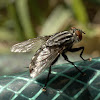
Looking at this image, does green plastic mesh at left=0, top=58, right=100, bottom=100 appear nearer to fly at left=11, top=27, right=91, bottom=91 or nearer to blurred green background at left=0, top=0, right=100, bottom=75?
fly at left=11, top=27, right=91, bottom=91

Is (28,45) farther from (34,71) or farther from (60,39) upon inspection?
(34,71)

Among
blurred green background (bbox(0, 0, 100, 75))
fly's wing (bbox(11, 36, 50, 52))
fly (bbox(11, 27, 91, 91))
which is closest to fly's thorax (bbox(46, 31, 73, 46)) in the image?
fly (bbox(11, 27, 91, 91))

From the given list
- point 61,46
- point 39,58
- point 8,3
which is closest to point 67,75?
point 39,58

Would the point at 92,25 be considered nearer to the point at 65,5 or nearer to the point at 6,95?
the point at 65,5

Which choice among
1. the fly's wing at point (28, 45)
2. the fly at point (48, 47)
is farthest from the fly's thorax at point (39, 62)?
the fly's wing at point (28, 45)

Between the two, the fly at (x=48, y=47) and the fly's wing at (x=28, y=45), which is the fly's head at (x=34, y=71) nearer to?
the fly at (x=48, y=47)

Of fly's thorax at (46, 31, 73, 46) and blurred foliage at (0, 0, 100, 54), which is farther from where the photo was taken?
A: blurred foliage at (0, 0, 100, 54)

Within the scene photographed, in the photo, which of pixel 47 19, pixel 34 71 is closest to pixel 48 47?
pixel 34 71
